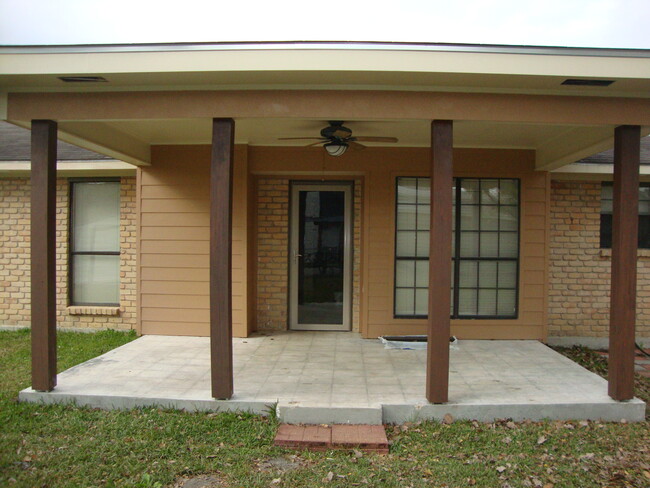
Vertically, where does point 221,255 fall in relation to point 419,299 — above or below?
above

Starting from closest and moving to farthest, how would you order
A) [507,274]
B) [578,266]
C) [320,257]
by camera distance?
[507,274]
[320,257]
[578,266]

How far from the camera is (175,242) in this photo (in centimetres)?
633

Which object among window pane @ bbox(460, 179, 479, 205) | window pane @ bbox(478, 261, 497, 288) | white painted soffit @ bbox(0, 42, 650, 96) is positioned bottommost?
window pane @ bbox(478, 261, 497, 288)

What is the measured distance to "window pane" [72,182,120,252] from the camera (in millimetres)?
7043

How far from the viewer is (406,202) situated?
20.7ft

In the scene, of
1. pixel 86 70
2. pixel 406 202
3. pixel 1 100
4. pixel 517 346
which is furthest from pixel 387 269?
pixel 1 100

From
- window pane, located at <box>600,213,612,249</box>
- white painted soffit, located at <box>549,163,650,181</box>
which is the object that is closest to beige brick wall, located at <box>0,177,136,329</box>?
white painted soffit, located at <box>549,163,650,181</box>

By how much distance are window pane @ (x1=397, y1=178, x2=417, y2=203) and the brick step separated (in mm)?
3264

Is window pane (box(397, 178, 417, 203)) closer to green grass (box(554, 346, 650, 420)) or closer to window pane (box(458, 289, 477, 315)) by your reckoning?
window pane (box(458, 289, 477, 315))

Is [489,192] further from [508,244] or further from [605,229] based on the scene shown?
[605,229]

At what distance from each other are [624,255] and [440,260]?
153 centimetres

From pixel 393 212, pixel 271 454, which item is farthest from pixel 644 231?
pixel 271 454

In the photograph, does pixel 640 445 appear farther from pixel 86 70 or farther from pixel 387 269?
pixel 86 70

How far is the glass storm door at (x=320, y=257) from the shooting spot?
668 centimetres
